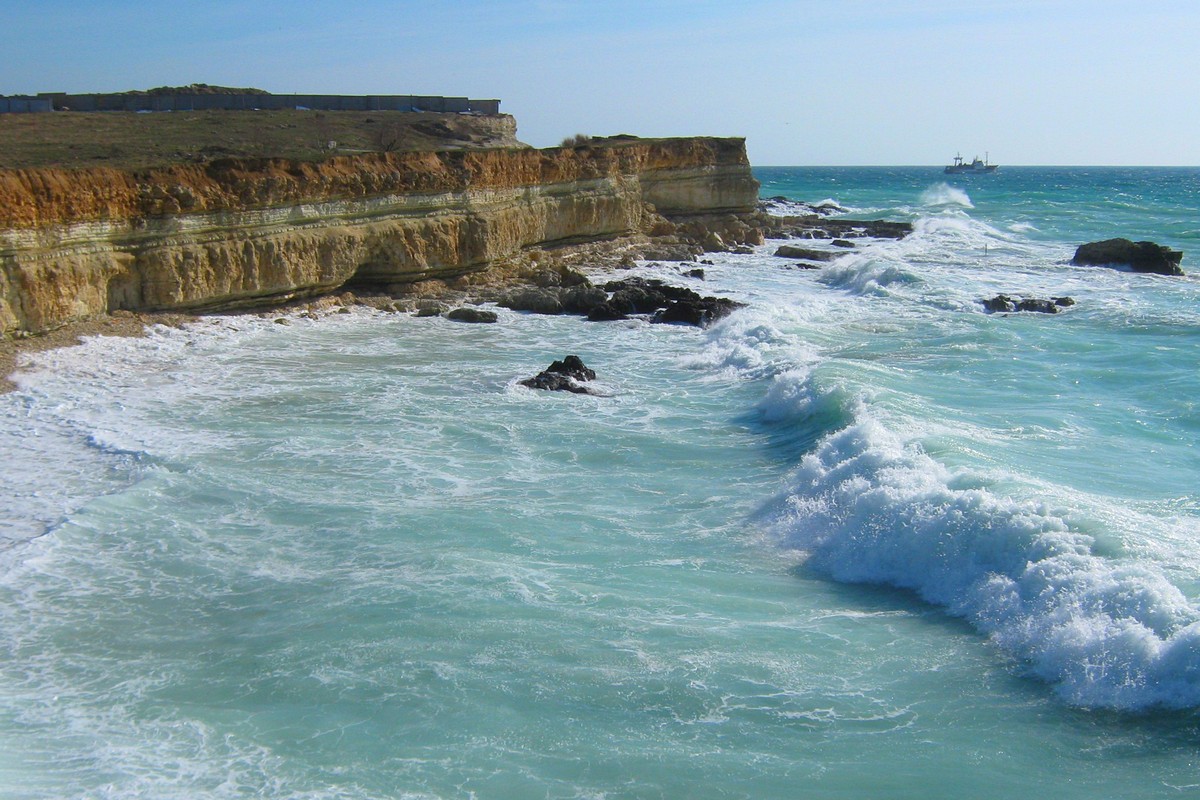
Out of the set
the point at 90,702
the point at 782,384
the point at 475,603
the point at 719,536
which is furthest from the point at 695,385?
the point at 90,702

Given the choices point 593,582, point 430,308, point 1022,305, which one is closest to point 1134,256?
point 1022,305

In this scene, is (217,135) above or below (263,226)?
above

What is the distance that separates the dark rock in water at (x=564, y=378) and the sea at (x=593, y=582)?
0.30 metres

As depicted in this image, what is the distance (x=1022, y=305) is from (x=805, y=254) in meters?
12.7

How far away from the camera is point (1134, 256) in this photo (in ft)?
118

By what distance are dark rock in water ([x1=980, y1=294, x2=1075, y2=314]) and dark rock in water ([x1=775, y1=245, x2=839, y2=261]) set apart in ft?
37.8

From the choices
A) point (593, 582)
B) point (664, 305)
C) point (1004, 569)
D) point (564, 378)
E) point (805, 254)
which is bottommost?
point (593, 582)

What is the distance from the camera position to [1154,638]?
766 centimetres

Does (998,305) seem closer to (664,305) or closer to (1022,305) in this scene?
(1022,305)

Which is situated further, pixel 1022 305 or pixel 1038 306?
pixel 1022 305

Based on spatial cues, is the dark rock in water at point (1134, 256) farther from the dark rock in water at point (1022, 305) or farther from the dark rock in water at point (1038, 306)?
the dark rock in water at point (1038, 306)

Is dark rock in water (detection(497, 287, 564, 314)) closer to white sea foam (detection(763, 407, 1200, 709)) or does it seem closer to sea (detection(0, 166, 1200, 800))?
sea (detection(0, 166, 1200, 800))

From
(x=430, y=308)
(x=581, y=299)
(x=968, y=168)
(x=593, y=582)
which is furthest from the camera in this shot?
(x=968, y=168)

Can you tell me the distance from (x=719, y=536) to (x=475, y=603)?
308 cm
